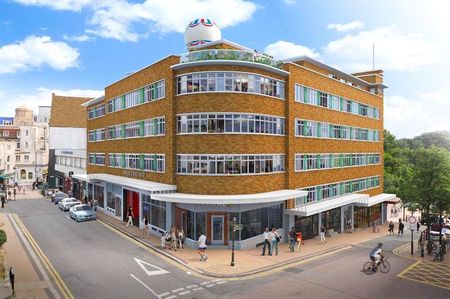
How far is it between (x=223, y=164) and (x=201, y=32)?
43.2 feet

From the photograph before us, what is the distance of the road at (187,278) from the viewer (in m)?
18.0

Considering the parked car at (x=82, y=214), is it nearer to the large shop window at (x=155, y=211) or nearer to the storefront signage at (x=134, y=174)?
the storefront signage at (x=134, y=174)

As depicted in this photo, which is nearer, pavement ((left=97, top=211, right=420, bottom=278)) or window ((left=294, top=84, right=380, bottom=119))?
pavement ((left=97, top=211, right=420, bottom=278))

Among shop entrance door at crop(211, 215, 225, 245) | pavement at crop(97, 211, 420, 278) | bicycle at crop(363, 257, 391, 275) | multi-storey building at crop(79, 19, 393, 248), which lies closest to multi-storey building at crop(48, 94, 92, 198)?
multi-storey building at crop(79, 19, 393, 248)

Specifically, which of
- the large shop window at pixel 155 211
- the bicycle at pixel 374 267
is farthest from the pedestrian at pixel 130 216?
the bicycle at pixel 374 267

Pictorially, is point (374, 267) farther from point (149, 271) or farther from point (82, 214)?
point (82, 214)

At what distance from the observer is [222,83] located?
27.2 meters

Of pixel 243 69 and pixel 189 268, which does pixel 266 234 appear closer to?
pixel 189 268

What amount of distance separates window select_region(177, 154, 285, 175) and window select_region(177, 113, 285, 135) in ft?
6.13

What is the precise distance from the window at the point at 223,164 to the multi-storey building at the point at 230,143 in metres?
0.07

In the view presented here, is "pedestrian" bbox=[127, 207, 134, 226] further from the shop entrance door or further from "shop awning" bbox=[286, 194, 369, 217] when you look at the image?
"shop awning" bbox=[286, 194, 369, 217]

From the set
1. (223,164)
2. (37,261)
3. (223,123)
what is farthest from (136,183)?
(37,261)

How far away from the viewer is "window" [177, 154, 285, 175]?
89.1ft

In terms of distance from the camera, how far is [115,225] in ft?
113
